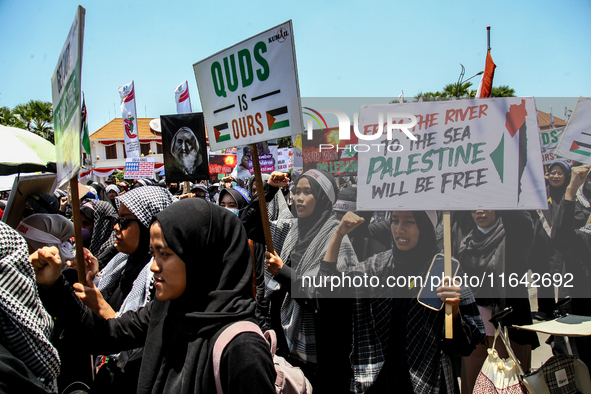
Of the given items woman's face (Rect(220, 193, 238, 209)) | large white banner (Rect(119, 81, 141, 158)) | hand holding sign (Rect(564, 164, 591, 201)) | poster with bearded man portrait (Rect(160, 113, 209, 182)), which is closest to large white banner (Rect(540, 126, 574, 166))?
hand holding sign (Rect(564, 164, 591, 201))

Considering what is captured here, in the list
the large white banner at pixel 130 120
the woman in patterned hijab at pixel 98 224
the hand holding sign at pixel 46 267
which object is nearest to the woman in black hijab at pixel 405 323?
the hand holding sign at pixel 46 267

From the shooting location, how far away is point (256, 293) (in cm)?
350

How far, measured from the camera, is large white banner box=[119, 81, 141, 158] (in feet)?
30.1

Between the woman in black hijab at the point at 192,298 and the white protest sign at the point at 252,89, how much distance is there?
103 cm

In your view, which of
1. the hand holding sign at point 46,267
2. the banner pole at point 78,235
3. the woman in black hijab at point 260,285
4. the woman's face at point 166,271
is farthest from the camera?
the woman in black hijab at point 260,285

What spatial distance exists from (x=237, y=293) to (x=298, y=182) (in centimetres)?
165

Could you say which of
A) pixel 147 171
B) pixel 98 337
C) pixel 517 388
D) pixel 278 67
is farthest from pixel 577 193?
pixel 147 171

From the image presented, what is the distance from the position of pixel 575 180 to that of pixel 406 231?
280cm

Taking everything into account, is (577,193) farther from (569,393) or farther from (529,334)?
(569,393)

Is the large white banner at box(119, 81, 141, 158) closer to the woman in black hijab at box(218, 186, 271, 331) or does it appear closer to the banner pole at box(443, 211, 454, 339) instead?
the woman in black hijab at box(218, 186, 271, 331)

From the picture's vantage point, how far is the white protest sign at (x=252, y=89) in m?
2.42

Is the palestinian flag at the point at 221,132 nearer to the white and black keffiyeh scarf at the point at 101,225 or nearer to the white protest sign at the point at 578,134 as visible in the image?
the white and black keffiyeh scarf at the point at 101,225

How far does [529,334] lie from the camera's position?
3.22 metres

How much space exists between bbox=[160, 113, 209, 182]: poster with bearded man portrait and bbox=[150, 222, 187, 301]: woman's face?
9.89 ft
